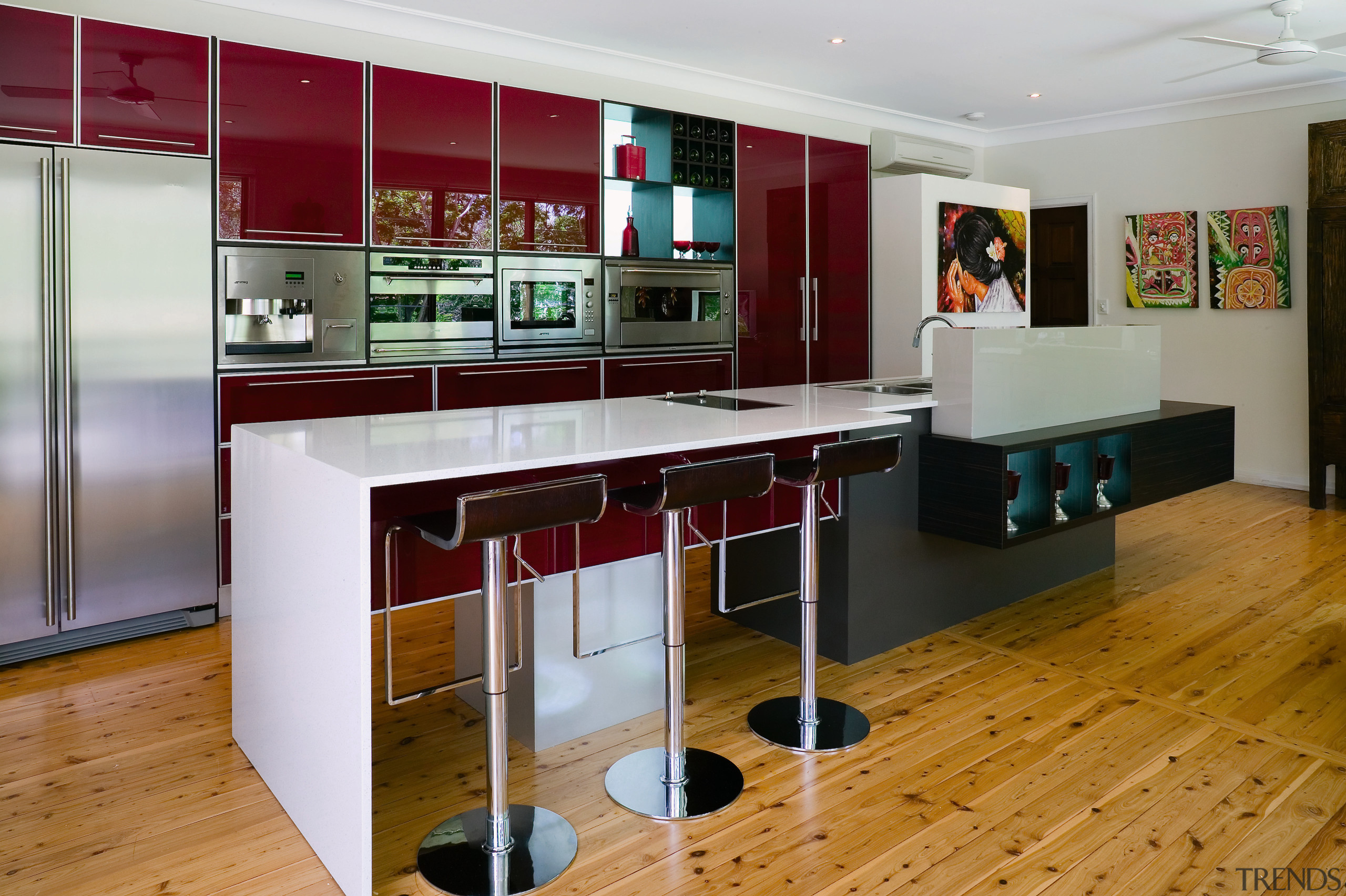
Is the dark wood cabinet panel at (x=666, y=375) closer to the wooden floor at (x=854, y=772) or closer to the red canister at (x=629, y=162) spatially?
the red canister at (x=629, y=162)

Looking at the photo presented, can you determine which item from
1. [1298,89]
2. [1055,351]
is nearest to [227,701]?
[1055,351]

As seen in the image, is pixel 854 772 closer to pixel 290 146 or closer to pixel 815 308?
pixel 290 146

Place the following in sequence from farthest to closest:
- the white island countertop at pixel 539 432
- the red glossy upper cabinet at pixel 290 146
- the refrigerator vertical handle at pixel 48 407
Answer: the red glossy upper cabinet at pixel 290 146, the refrigerator vertical handle at pixel 48 407, the white island countertop at pixel 539 432

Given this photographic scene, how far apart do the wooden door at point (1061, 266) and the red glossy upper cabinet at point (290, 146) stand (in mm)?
5311

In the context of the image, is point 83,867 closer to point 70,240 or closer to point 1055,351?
point 70,240

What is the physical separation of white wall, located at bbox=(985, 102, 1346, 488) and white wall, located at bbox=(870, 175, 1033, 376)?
1.16 m

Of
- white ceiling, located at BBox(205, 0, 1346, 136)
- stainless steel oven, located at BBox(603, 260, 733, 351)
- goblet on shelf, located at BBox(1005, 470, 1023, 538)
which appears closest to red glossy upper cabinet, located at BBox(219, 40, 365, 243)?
white ceiling, located at BBox(205, 0, 1346, 136)

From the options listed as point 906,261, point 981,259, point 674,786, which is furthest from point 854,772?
point 981,259

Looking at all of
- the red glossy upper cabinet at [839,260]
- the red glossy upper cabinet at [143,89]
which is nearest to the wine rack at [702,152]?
the red glossy upper cabinet at [839,260]

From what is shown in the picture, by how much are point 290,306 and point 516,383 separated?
111cm

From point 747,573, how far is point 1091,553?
1885 millimetres

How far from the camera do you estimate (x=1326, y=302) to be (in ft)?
18.9

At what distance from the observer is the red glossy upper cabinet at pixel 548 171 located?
4.61 meters

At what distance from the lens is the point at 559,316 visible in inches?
192
